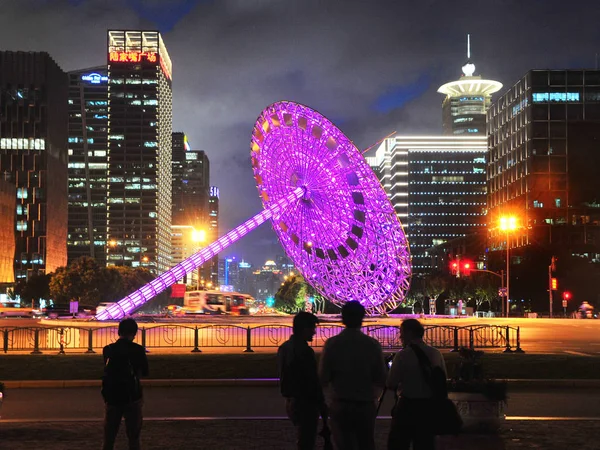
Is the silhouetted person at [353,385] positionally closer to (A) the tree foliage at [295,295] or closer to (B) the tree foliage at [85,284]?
(B) the tree foliage at [85,284]

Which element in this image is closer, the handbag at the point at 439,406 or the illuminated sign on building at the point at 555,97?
the handbag at the point at 439,406

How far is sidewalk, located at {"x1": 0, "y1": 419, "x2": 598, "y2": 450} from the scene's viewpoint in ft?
41.7

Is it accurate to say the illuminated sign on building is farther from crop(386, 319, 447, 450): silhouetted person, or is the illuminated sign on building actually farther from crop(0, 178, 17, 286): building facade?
crop(386, 319, 447, 450): silhouetted person

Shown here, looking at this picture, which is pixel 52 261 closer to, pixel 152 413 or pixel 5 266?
pixel 5 266

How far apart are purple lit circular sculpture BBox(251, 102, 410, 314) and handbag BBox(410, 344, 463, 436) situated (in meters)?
51.6

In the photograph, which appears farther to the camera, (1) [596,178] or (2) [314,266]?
(1) [596,178]

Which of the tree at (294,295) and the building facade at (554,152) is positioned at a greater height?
the building facade at (554,152)

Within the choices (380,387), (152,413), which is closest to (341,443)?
(380,387)

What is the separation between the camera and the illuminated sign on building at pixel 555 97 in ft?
543

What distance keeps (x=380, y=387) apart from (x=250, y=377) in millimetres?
15541

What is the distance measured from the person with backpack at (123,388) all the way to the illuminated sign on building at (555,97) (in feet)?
545

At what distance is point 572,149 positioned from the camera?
16362 cm

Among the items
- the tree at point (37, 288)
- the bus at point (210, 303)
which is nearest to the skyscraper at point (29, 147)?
the tree at point (37, 288)

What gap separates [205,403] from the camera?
19000 millimetres
